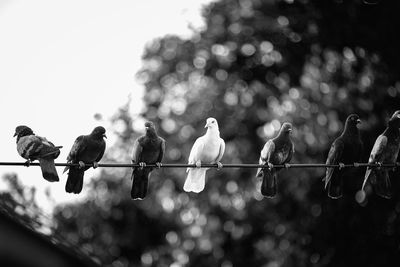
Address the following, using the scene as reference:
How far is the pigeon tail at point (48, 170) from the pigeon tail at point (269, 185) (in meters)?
2.57

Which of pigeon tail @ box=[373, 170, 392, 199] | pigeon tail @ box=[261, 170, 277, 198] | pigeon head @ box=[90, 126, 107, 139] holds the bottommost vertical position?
pigeon tail @ box=[373, 170, 392, 199]

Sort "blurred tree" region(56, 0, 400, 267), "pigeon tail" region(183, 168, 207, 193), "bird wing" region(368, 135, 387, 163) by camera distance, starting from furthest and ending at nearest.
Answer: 1. "blurred tree" region(56, 0, 400, 267)
2. "pigeon tail" region(183, 168, 207, 193)
3. "bird wing" region(368, 135, 387, 163)

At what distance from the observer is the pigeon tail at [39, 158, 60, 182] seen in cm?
815

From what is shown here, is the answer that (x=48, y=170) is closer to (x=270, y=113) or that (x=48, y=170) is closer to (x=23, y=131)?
(x=23, y=131)

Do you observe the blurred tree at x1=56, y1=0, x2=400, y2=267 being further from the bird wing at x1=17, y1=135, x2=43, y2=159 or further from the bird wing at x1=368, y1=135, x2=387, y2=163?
the bird wing at x1=17, y1=135, x2=43, y2=159

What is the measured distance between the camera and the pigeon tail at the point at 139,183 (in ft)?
30.3

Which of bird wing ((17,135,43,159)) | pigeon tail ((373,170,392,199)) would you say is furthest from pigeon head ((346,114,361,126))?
bird wing ((17,135,43,159))

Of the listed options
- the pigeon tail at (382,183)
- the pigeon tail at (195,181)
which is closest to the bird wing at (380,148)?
the pigeon tail at (382,183)

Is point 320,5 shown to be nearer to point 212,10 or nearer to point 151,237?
point 212,10

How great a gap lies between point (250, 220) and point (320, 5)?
22.6ft

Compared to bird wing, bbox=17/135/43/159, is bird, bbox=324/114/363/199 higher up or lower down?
lower down

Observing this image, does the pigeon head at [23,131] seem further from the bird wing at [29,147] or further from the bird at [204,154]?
the bird at [204,154]

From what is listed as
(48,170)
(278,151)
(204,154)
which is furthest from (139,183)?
(278,151)

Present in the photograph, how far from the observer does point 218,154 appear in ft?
33.7
